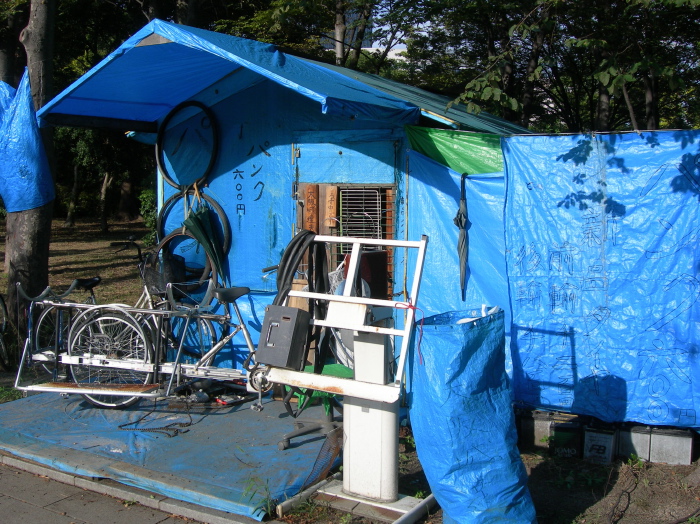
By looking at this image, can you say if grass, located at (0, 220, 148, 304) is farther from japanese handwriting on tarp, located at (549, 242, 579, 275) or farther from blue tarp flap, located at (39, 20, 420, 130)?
japanese handwriting on tarp, located at (549, 242, 579, 275)

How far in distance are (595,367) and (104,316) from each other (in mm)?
4475

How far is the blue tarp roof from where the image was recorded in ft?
17.6

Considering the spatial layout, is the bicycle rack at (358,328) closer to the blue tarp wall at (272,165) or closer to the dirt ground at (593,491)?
the dirt ground at (593,491)

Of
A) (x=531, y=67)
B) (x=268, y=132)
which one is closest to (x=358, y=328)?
(x=268, y=132)

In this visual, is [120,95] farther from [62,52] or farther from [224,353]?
[62,52]

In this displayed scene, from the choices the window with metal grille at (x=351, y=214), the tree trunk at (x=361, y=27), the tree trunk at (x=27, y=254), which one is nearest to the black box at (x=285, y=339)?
the window with metal grille at (x=351, y=214)

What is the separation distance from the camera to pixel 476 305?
5.71m

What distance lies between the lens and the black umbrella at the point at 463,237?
564cm

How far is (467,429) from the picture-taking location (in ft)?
12.3

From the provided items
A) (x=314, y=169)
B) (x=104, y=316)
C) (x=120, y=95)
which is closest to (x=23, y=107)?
(x=120, y=95)

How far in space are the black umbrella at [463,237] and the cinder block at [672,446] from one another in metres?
1.94

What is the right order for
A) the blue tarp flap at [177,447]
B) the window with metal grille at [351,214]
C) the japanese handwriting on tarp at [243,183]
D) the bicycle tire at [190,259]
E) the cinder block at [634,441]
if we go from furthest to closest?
the bicycle tire at [190,259], the japanese handwriting on tarp at [243,183], the window with metal grille at [351,214], the cinder block at [634,441], the blue tarp flap at [177,447]

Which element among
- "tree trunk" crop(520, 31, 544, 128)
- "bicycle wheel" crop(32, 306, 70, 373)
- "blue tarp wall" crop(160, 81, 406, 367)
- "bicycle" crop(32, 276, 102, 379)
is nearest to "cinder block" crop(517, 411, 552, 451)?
"blue tarp wall" crop(160, 81, 406, 367)

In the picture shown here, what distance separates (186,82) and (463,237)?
338cm
